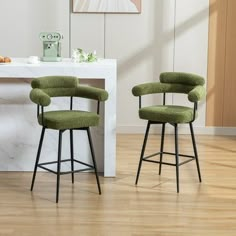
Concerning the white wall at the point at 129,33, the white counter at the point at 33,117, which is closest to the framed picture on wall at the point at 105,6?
the white wall at the point at 129,33

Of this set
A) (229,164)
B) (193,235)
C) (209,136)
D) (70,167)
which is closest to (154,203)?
(193,235)

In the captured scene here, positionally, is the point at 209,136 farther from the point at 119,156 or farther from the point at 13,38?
the point at 13,38

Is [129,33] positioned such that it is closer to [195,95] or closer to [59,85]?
[59,85]

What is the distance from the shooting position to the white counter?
4.71 metres

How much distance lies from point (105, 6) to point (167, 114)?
2.48 meters

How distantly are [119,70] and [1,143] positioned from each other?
6.98ft

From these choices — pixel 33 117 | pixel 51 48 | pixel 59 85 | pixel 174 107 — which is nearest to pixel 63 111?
pixel 59 85

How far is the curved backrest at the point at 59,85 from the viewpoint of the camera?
14.8 ft

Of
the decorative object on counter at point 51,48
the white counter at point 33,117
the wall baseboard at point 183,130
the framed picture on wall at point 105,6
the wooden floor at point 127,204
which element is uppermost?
the framed picture on wall at point 105,6

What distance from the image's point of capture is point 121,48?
6.60 metres

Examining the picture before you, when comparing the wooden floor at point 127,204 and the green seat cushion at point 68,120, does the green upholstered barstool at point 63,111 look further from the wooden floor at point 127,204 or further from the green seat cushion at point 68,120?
the wooden floor at point 127,204

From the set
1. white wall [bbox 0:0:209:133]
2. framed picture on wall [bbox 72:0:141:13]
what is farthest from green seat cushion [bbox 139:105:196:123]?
framed picture on wall [bbox 72:0:141:13]

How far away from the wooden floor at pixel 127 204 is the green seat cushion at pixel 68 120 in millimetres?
541

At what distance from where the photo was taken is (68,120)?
418cm
